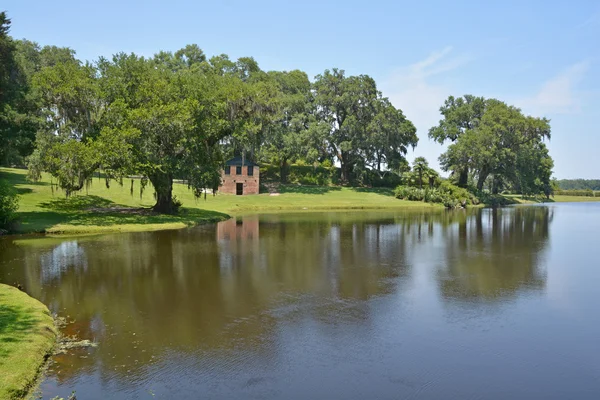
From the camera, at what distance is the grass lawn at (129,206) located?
31750 mm

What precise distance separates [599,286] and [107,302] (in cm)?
1800

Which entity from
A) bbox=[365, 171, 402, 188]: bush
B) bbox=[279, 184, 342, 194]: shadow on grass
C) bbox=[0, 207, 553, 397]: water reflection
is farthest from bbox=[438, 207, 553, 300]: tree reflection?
bbox=[365, 171, 402, 188]: bush

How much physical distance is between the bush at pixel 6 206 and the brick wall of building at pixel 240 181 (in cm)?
3726

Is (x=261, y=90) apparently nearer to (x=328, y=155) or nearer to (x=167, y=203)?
(x=167, y=203)

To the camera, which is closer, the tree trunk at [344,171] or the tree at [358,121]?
the tree at [358,121]

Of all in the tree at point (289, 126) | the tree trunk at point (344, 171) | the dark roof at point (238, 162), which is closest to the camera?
the dark roof at point (238, 162)

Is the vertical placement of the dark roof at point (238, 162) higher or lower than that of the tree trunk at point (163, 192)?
higher

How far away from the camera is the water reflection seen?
35.5ft

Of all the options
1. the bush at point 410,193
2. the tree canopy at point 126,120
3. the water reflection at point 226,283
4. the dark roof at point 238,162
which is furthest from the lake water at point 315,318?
the bush at point 410,193

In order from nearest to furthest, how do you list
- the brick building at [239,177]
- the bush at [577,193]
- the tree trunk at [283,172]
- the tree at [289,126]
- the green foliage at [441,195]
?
the brick building at [239,177] < the green foliage at [441,195] < the tree at [289,126] < the tree trunk at [283,172] < the bush at [577,193]

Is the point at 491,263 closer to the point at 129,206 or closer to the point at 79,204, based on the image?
the point at 129,206

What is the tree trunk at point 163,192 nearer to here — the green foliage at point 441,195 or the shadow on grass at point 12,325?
the shadow on grass at point 12,325

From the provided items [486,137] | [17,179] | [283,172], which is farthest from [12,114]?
[486,137]

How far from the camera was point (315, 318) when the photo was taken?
1328 cm
